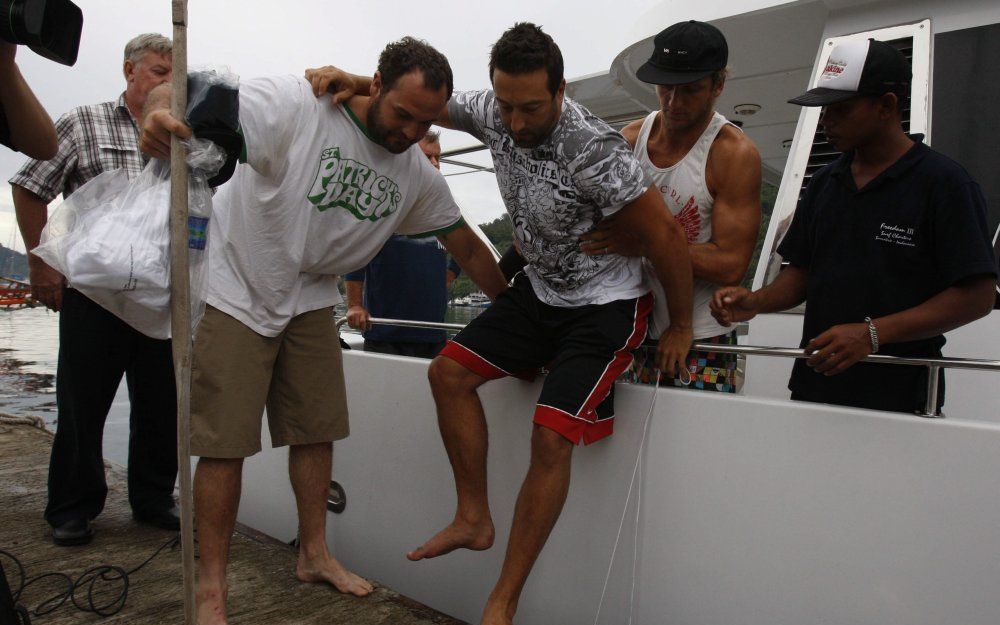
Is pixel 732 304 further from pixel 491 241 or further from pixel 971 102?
pixel 491 241

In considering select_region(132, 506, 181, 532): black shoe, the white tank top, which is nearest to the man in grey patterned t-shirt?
the white tank top

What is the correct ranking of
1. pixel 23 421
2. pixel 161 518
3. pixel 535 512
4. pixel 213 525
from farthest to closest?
pixel 23 421, pixel 161 518, pixel 213 525, pixel 535 512

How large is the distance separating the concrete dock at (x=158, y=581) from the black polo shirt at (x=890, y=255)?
4.78 feet

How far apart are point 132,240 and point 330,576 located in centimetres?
137

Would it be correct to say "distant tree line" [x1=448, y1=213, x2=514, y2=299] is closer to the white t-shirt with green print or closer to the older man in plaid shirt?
the white t-shirt with green print

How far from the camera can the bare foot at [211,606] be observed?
2119mm

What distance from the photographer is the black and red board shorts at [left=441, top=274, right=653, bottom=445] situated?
1996 millimetres

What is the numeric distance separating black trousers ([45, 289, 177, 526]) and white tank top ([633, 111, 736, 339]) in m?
2.09

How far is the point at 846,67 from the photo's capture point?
6.59 feet

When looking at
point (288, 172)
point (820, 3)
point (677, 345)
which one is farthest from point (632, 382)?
point (820, 3)

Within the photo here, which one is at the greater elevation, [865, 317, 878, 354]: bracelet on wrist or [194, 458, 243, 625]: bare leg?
[865, 317, 878, 354]: bracelet on wrist

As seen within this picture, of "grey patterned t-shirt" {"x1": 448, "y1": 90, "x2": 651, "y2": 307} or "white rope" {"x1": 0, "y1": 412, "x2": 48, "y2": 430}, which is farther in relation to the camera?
"white rope" {"x1": 0, "y1": 412, "x2": 48, "y2": 430}

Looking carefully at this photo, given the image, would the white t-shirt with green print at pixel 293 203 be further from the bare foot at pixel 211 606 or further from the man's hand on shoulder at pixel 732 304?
the man's hand on shoulder at pixel 732 304

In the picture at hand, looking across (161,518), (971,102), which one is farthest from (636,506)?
(161,518)
